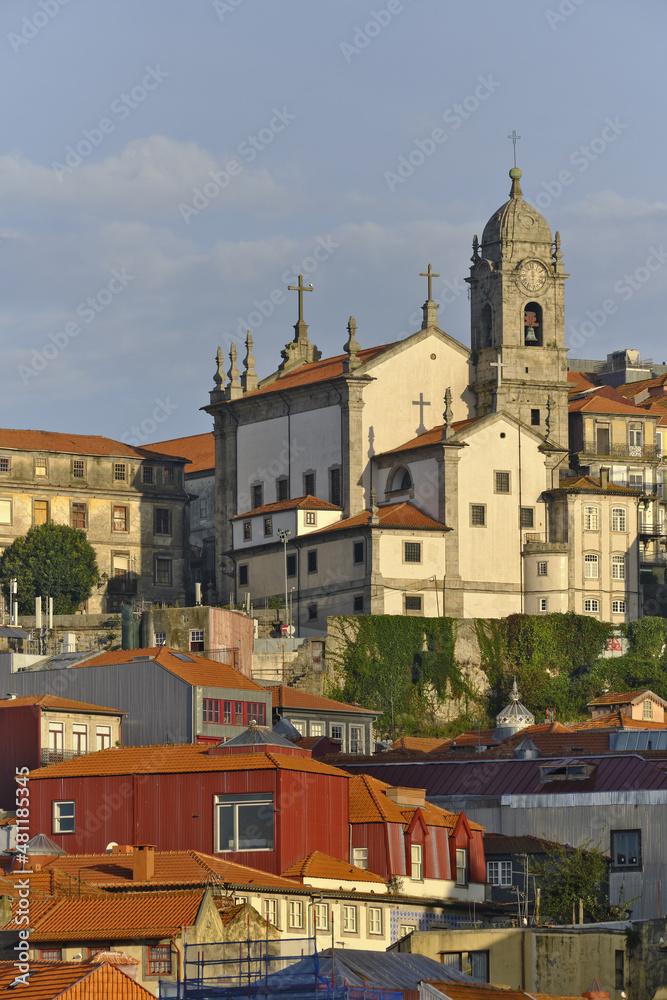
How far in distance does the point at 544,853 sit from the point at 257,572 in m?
49.4

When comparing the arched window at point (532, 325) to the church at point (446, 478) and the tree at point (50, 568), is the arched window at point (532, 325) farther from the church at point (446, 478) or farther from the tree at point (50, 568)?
the tree at point (50, 568)

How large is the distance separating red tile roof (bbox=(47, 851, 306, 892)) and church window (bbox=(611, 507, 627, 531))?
190 feet

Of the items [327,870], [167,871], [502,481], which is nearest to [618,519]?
[502,481]

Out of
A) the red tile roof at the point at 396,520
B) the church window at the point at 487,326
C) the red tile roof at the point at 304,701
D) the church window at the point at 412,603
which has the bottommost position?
the red tile roof at the point at 304,701

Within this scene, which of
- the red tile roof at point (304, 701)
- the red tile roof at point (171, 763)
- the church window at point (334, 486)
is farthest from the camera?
the church window at point (334, 486)

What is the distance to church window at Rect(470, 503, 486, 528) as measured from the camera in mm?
115062

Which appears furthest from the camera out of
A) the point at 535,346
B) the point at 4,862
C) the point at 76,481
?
the point at 76,481

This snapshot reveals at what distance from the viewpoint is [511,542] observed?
380ft

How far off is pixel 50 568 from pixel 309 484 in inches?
574

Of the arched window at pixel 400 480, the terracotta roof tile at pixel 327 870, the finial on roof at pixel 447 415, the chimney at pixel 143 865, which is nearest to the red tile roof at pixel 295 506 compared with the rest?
the arched window at pixel 400 480

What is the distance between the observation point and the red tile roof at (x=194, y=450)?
142 metres

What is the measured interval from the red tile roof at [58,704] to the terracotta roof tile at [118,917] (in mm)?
27296

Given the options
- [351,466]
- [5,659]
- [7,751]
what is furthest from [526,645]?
[7,751]

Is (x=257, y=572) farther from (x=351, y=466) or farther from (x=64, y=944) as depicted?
(x=64, y=944)
